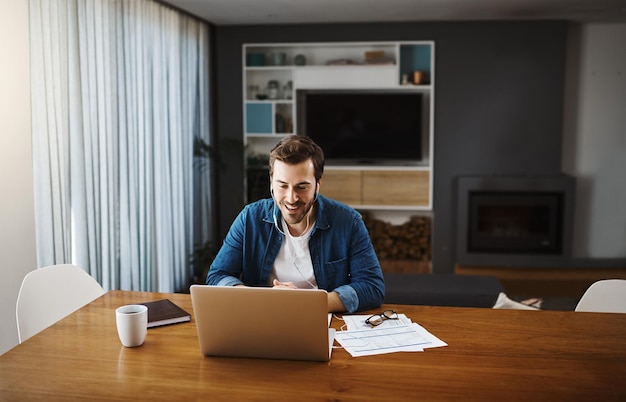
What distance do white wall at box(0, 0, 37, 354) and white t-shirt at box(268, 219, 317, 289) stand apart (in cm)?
147

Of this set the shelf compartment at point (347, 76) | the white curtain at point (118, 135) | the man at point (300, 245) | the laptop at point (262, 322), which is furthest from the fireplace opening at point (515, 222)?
the laptop at point (262, 322)

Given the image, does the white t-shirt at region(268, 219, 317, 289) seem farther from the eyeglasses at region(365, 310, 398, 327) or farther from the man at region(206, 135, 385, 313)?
the eyeglasses at region(365, 310, 398, 327)

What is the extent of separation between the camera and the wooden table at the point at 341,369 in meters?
1.50

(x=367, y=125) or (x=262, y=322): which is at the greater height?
(x=367, y=125)

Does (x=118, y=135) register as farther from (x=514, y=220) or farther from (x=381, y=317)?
(x=514, y=220)

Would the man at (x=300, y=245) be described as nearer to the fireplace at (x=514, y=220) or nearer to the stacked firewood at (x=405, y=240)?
the fireplace at (x=514, y=220)

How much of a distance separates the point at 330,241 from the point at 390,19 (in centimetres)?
375

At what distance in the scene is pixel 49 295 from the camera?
2.30 meters

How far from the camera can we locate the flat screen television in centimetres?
588

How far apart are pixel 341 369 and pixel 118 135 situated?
9.61 ft

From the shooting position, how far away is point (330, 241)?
2.31m

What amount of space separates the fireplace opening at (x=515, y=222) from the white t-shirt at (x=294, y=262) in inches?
144

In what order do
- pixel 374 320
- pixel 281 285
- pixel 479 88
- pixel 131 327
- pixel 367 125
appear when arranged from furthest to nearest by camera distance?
pixel 367 125 → pixel 479 88 → pixel 281 285 → pixel 374 320 → pixel 131 327

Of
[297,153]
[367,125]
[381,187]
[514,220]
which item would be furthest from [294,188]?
[514,220]
